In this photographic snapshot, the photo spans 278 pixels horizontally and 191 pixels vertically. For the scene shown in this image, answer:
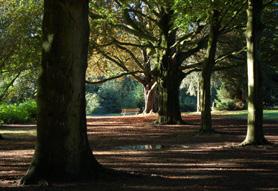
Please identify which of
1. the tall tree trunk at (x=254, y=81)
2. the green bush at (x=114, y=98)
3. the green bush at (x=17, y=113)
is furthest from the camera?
the green bush at (x=114, y=98)

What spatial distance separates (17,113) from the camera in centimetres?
3903

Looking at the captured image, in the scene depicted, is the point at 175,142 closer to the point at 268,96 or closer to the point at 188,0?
the point at 188,0

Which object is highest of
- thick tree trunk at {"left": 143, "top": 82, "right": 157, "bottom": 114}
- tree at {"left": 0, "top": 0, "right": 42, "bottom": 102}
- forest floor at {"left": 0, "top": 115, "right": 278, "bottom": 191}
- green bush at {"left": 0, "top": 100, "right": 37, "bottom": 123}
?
tree at {"left": 0, "top": 0, "right": 42, "bottom": 102}

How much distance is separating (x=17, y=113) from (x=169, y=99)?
14.1 metres

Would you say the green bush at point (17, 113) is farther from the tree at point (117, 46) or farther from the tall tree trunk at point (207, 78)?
the tall tree trunk at point (207, 78)

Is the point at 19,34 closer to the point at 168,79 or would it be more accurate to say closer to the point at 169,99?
the point at 168,79

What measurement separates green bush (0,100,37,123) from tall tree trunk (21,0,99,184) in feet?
93.0

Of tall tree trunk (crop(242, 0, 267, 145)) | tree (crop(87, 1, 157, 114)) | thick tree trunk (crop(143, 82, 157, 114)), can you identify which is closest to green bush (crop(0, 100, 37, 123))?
tree (crop(87, 1, 157, 114))

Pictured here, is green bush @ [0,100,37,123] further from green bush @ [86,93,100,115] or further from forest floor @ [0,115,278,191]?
green bush @ [86,93,100,115]

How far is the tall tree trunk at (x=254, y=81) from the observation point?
15961 mm

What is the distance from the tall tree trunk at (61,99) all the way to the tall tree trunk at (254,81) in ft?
27.7

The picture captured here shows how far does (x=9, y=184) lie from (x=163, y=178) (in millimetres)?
2724

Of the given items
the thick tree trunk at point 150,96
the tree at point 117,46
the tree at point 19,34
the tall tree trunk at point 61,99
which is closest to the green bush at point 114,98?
the tree at point 117,46

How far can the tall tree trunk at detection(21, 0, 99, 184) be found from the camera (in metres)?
8.55
